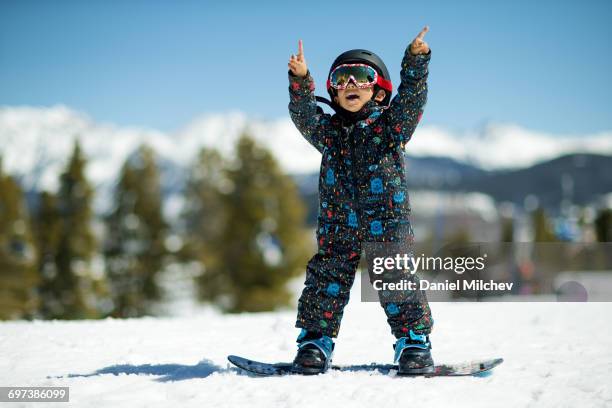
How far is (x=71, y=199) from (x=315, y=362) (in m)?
23.4

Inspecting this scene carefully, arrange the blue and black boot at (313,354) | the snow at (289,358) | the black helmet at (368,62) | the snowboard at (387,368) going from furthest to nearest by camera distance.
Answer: the black helmet at (368,62) → the blue and black boot at (313,354) → the snowboard at (387,368) → the snow at (289,358)

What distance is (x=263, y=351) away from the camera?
3732 millimetres

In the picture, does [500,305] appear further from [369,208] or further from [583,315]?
[369,208]

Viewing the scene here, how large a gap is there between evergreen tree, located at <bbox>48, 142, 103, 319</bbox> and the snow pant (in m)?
20.0

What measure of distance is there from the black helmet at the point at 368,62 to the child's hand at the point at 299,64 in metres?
0.25

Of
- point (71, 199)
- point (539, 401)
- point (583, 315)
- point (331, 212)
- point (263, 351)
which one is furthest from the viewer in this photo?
point (71, 199)

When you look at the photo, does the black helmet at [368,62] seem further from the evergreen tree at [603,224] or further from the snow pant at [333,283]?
the evergreen tree at [603,224]

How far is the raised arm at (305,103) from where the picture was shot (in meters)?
3.11

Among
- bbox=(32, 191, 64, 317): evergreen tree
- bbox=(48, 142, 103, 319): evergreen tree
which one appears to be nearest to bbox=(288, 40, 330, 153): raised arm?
bbox=(48, 142, 103, 319): evergreen tree

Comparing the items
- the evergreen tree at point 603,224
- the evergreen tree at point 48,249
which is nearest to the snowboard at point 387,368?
the evergreen tree at point 48,249

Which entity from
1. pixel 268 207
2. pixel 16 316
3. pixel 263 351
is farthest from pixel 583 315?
pixel 16 316

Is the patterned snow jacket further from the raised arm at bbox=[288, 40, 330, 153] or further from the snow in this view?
the snow

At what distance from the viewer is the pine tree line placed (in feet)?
68.4

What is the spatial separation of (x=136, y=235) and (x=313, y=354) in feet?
72.5
